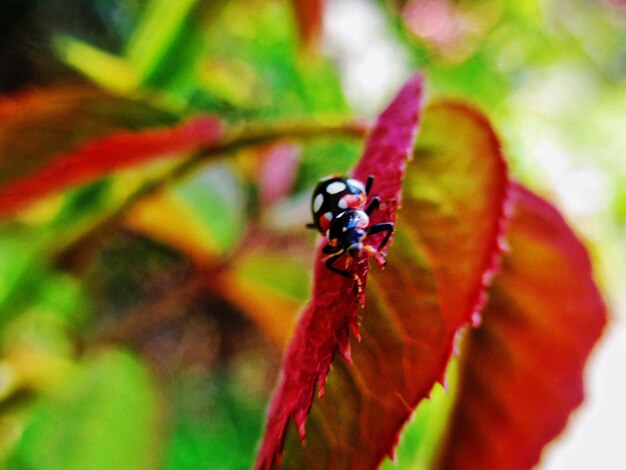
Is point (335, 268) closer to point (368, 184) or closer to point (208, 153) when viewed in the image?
point (368, 184)

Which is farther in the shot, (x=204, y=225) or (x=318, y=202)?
(x=204, y=225)

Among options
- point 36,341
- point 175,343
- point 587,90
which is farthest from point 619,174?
point 36,341

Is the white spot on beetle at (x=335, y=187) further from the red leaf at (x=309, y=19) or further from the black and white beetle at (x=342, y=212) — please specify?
the red leaf at (x=309, y=19)

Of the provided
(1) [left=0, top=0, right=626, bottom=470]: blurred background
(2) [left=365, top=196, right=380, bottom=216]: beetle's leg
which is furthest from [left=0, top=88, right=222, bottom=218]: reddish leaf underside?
(2) [left=365, top=196, right=380, bottom=216]: beetle's leg

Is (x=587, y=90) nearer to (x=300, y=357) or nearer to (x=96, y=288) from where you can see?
(x=96, y=288)

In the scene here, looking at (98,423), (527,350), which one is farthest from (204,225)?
(527,350)

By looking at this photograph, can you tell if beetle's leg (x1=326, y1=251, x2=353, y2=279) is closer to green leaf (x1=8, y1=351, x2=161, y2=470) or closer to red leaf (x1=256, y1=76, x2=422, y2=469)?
red leaf (x1=256, y1=76, x2=422, y2=469)
